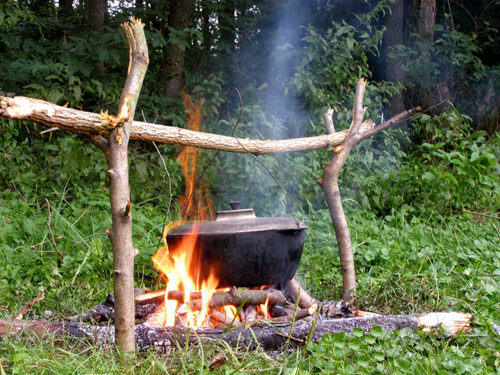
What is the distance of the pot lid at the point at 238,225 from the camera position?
245 cm

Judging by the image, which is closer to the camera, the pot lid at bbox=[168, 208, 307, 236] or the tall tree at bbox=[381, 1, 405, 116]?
the pot lid at bbox=[168, 208, 307, 236]

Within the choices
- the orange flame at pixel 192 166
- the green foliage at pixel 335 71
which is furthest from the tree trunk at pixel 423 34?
the orange flame at pixel 192 166

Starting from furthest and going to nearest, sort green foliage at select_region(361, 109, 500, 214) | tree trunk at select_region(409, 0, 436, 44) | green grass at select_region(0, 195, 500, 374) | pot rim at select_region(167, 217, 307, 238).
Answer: tree trunk at select_region(409, 0, 436, 44) → green foliage at select_region(361, 109, 500, 214) → pot rim at select_region(167, 217, 307, 238) → green grass at select_region(0, 195, 500, 374)

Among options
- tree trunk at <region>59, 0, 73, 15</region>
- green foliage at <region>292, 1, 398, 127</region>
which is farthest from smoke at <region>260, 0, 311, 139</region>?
tree trunk at <region>59, 0, 73, 15</region>

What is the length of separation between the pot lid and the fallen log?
50 cm

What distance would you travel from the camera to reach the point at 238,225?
2498mm

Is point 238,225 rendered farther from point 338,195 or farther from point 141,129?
point 338,195

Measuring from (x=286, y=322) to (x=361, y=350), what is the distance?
396 mm

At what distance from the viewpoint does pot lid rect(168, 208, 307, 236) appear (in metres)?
2.45

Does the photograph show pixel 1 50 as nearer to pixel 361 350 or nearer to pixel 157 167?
pixel 157 167

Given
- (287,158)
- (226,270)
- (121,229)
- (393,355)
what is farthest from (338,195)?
(287,158)

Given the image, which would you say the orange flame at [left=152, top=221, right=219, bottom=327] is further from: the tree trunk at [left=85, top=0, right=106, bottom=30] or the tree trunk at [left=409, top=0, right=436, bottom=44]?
the tree trunk at [left=409, top=0, right=436, bottom=44]

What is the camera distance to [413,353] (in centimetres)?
202

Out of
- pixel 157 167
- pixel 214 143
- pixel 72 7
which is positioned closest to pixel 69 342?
pixel 214 143
